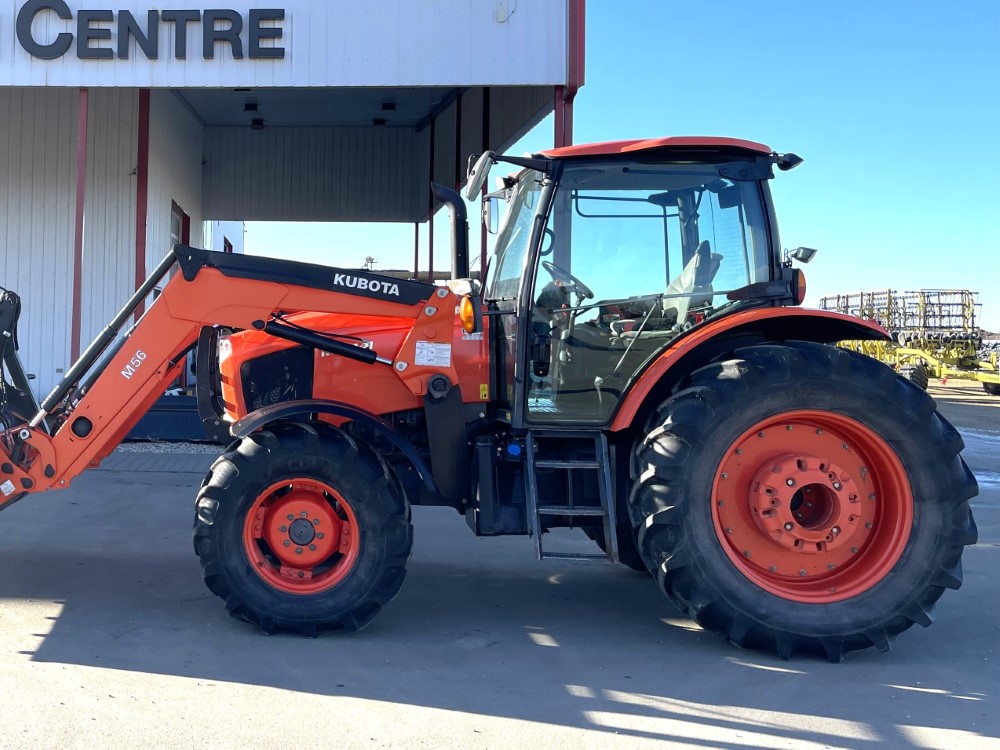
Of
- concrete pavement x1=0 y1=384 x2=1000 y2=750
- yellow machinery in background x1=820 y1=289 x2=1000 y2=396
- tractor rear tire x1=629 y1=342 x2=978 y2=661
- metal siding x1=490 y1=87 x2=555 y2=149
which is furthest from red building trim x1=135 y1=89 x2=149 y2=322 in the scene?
yellow machinery in background x1=820 y1=289 x2=1000 y2=396

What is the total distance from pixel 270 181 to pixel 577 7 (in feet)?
34.8

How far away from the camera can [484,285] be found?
480cm

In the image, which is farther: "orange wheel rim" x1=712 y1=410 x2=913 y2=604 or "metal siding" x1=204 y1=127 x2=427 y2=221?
"metal siding" x1=204 y1=127 x2=427 y2=221

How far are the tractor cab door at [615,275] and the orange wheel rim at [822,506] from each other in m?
0.67

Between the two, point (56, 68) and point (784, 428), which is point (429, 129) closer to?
point (56, 68)

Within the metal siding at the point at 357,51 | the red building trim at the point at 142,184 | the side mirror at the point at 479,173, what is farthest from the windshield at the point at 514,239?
the red building trim at the point at 142,184

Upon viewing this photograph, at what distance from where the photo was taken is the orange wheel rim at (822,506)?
4.06m

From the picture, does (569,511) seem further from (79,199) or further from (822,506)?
(79,199)

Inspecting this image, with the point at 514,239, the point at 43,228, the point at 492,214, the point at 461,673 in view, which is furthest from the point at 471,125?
the point at 461,673

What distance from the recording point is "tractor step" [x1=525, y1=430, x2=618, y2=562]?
161 inches

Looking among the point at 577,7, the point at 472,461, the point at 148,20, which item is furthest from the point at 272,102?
the point at 472,461

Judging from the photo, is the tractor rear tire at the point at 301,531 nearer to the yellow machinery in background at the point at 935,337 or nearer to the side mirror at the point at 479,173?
the side mirror at the point at 479,173

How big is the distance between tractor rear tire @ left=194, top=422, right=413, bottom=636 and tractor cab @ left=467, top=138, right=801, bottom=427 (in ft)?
2.67

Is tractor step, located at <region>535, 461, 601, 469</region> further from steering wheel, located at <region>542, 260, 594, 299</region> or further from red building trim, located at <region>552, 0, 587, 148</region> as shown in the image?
red building trim, located at <region>552, 0, 587, 148</region>
